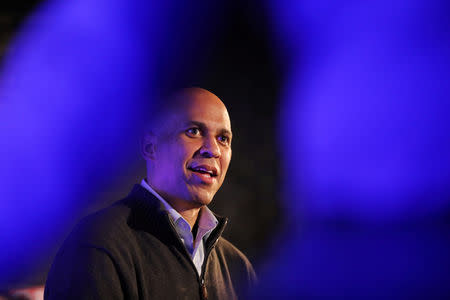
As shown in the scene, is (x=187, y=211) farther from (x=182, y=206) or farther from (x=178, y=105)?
(x=178, y=105)

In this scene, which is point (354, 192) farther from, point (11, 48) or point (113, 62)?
point (11, 48)

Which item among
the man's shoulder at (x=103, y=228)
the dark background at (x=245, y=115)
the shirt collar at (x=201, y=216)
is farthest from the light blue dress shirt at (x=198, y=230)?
the dark background at (x=245, y=115)

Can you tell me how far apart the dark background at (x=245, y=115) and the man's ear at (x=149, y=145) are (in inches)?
19.1

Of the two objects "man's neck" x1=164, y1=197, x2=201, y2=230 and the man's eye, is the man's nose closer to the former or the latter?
the man's eye

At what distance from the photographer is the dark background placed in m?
1.59

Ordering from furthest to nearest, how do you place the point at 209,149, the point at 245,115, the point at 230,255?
the point at 245,115 < the point at 230,255 < the point at 209,149

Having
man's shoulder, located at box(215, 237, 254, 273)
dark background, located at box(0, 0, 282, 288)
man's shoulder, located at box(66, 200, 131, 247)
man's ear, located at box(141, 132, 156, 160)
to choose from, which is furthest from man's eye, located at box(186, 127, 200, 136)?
dark background, located at box(0, 0, 282, 288)

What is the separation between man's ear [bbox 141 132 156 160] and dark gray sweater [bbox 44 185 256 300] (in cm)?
10

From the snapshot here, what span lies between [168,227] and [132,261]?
121 mm

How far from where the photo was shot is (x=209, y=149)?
1.01 meters

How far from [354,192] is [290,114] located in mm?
417

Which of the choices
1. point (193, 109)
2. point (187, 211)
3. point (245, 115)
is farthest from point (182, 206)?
point (245, 115)

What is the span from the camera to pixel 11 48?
1448 millimetres

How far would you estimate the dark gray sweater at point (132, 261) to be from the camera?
82 centimetres
